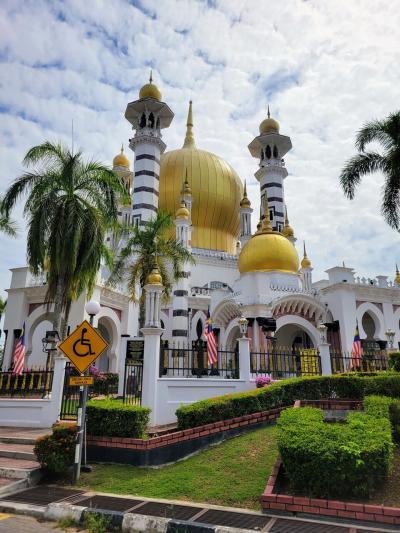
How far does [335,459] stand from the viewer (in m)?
6.29

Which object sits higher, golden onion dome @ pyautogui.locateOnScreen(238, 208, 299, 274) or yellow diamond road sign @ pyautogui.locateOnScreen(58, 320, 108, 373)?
golden onion dome @ pyautogui.locateOnScreen(238, 208, 299, 274)

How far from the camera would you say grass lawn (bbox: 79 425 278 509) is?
708 centimetres

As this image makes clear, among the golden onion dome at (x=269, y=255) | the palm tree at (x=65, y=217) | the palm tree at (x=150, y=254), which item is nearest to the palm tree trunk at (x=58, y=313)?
the palm tree at (x=65, y=217)

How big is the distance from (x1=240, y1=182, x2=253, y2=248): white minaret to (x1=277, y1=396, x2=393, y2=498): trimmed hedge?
32.8 m

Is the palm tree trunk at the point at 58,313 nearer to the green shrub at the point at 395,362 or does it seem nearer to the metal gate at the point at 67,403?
the metal gate at the point at 67,403

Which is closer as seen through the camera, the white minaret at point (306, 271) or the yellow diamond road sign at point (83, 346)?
the yellow diamond road sign at point (83, 346)

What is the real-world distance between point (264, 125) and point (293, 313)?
2722cm

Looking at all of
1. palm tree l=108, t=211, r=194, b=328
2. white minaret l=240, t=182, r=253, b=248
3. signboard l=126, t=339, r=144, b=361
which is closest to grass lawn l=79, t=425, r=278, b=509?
signboard l=126, t=339, r=144, b=361

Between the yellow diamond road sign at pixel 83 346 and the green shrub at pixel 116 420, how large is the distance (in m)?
1.31

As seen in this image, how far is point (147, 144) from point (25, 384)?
2914cm

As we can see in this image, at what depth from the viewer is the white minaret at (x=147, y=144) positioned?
37.0 metres

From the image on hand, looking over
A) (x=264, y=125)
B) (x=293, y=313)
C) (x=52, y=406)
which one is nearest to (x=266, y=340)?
(x=293, y=313)

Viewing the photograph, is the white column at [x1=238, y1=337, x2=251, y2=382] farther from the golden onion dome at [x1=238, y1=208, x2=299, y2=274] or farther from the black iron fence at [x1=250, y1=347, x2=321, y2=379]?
the golden onion dome at [x1=238, y1=208, x2=299, y2=274]

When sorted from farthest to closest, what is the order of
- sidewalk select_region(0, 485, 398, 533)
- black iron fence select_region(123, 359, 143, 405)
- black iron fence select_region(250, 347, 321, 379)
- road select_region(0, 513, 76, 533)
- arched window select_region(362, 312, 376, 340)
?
arched window select_region(362, 312, 376, 340) → black iron fence select_region(250, 347, 321, 379) → black iron fence select_region(123, 359, 143, 405) → road select_region(0, 513, 76, 533) → sidewalk select_region(0, 485, 398, 533)
